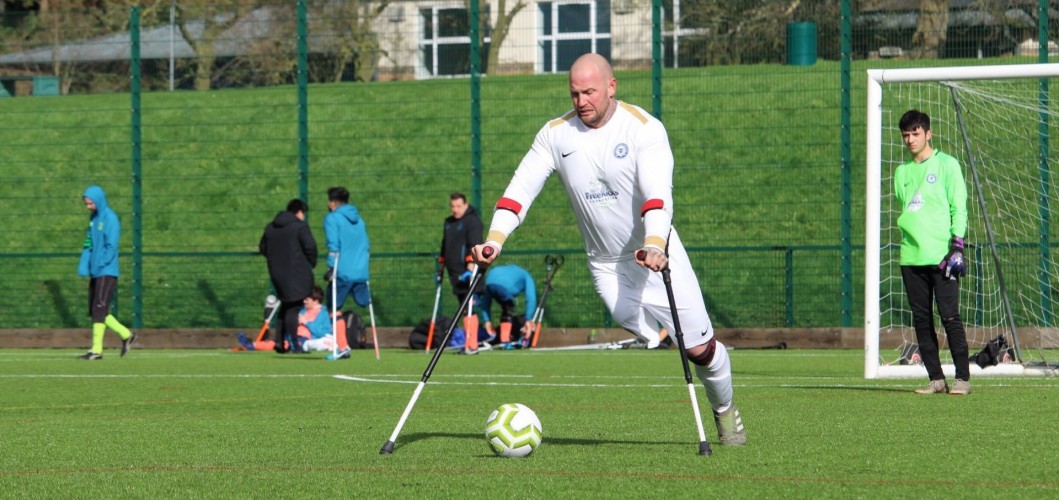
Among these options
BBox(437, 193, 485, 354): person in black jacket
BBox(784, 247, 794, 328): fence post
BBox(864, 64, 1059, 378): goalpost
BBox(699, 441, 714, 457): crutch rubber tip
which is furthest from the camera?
BBox(784, 247, 794, 328): fence post

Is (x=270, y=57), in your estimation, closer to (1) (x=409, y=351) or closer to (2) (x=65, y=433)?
(1) (x=409, y=351)

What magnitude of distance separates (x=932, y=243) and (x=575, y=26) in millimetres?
11213

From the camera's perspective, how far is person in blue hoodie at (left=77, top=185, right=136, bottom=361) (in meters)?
17.4

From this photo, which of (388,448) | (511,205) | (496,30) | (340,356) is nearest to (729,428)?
(511,205)

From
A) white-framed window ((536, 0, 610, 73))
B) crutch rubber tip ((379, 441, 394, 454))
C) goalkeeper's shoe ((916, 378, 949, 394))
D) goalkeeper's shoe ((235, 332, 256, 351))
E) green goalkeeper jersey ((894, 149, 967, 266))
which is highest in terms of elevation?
white-framed window ((536, 0, 610, 73))

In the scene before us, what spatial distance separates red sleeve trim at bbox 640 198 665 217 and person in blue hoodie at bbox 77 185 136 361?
11513 mm

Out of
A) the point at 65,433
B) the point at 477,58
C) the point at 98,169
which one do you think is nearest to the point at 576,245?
the point at 477,58

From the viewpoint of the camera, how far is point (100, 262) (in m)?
17.4

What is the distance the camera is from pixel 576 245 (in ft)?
78.5

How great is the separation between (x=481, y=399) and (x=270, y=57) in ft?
42.1

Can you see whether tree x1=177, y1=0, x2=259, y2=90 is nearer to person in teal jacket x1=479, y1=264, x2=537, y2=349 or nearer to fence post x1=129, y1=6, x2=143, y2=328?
fence post x1=129, y1=6, x2=143, y2=328

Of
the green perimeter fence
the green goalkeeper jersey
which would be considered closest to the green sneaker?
the green goalkeeper jersey

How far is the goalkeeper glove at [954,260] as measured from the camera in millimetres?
10742

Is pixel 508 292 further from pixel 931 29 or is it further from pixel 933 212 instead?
pixel 933 212
